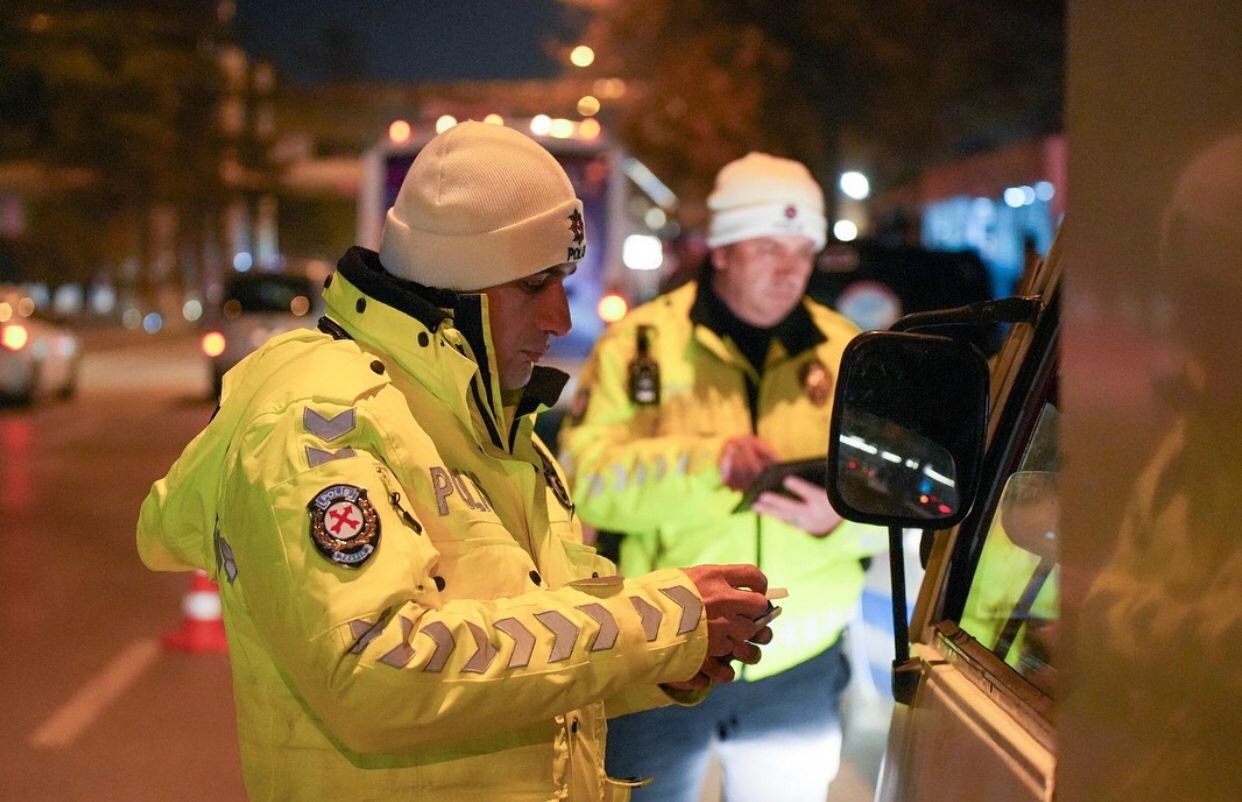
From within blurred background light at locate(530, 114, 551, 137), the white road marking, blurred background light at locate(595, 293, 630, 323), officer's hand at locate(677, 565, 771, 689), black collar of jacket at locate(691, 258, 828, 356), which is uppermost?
blurred background light at locate(530, 114, 551, 137)

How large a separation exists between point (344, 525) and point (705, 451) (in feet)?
5.55

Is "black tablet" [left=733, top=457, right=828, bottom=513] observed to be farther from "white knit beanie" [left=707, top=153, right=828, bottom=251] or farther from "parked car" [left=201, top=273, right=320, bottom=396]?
"parked car" [left=201, top=273, right=320, bottom=396]

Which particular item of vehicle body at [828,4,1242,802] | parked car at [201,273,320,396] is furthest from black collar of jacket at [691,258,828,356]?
parked car at [201,273,320,396]

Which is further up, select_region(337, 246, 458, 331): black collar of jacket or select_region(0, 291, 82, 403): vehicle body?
select_region(337, 246, 458, 331): black collar of jacket

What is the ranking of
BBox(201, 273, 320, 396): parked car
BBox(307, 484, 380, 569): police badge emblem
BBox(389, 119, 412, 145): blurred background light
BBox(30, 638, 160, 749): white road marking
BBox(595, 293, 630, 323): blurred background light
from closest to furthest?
BBox(307, 484, 380, 569): police badge emblem, BBox(30, 638, 160, 749): white road marking, BBox(595, 293, 630, 323): blurred background light, BBox(389, 119, 412, 145): blurred background light, BBox(201, 273, 320, 396): parked car

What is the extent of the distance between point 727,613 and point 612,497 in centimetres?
136

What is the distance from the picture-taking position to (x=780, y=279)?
3.71 meters

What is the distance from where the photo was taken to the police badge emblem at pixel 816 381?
11.9ft

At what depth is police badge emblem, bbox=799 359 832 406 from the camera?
3635 millimetres

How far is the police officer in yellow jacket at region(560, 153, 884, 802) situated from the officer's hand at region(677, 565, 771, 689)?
47.4 inches

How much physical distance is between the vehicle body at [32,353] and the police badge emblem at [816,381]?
17554 millimetres

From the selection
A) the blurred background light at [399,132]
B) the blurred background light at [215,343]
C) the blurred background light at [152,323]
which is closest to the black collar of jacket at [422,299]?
the blurred background light at [399,132]

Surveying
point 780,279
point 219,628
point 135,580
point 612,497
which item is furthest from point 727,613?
point 135,580

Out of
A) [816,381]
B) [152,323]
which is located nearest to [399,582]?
[816,381]
